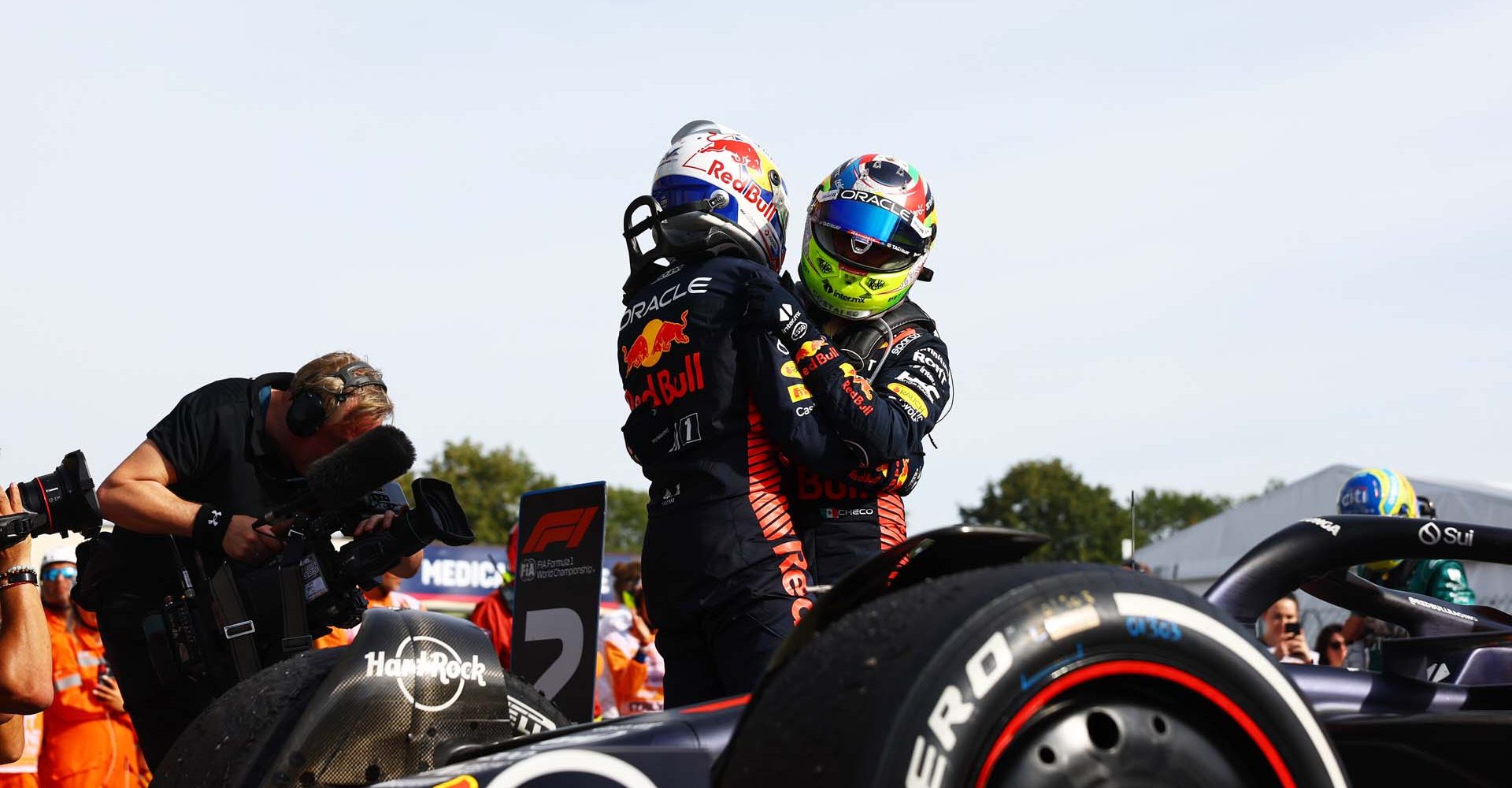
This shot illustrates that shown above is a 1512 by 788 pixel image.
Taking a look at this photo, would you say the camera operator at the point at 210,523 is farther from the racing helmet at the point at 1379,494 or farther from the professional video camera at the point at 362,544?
the racing helmet at the point at 1379,494

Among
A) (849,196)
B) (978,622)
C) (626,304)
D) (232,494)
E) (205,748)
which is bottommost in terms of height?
(205,748)

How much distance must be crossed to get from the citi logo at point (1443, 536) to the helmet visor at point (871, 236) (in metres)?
1.49

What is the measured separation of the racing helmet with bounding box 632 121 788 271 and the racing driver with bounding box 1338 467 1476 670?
2.63 m

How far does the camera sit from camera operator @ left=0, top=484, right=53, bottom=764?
3.84 meters

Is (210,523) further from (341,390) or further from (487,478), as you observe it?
(487,478)

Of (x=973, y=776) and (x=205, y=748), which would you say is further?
(x=205, y=748)

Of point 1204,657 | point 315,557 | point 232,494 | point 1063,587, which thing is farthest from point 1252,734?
point 232,494

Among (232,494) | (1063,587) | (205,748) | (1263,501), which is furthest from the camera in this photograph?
(1263,501)

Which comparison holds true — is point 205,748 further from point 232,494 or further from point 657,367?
point 232,494

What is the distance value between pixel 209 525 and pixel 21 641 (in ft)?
1.78

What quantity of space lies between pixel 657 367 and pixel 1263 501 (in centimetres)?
1907

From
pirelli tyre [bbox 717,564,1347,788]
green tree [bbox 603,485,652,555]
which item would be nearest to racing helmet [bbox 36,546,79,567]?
pirelli tyre [bbox 717,564,1347,788]

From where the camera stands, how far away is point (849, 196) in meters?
3.77

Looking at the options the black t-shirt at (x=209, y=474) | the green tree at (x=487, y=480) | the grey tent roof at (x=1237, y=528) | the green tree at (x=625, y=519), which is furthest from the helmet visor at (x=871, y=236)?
the green tree at (x=625, y=519)
